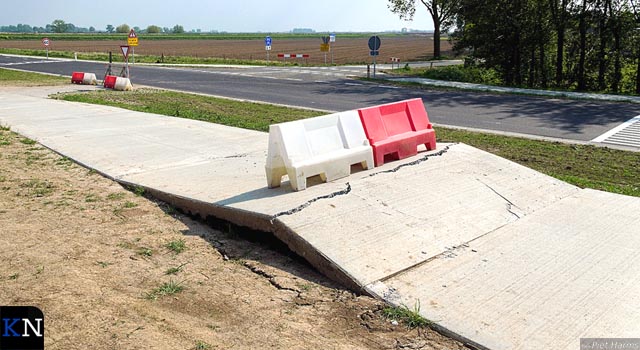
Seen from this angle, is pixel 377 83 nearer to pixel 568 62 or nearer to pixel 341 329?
pixel 568 62

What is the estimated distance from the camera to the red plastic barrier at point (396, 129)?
7887mm

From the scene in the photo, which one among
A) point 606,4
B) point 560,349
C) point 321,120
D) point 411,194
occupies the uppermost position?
point 606,4

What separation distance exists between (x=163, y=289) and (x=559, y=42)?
26.3 meters

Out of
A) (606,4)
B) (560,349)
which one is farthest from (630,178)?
(606,4)

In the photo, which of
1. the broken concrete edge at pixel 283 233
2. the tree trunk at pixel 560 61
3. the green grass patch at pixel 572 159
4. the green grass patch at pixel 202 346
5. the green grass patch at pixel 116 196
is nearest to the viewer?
the green grass patch at pixel 202 346

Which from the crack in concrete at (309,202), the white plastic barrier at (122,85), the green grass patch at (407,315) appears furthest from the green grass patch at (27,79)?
the green grass patch at (407,315)

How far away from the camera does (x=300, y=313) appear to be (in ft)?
14.8

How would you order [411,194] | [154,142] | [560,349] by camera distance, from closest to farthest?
1. [560,349]
2. [411,194]
3. [154,142]

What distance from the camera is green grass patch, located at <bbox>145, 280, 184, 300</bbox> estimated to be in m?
4.64

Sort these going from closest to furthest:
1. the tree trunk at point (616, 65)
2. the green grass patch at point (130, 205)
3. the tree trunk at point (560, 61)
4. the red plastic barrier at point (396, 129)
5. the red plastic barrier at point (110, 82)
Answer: the green grass patch at point (130, 205)
the red plastic barrier at point (396, 129)
the red plastic barrier at point (110, 82)
the tree trunk at point (616, 65)
the tree trunk at point (560, 61)

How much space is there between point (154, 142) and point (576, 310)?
8246 mm

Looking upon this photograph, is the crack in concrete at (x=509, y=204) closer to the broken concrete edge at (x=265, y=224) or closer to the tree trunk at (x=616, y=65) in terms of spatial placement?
the broken concrete edge at (x=265, y=224)

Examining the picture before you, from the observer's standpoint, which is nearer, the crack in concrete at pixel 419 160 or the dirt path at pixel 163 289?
the dirt path at pixel 163 289

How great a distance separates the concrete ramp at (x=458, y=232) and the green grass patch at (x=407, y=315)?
9 centimetres
